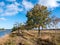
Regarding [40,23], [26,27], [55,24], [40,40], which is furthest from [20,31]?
[40,40]

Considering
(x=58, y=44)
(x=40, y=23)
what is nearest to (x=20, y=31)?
(x=40, y=23)

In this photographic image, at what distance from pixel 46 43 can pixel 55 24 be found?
8.27 meters

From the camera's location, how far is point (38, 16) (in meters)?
42.2

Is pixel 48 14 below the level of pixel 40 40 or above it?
above

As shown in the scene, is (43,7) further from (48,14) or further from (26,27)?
(26,27)

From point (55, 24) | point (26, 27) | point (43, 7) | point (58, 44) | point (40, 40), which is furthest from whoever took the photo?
point (26, 27)

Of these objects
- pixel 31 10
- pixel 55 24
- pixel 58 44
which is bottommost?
pixel 58 44

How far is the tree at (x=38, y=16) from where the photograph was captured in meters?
42.0

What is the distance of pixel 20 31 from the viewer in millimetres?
44750

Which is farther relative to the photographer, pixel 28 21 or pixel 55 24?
pixel 28 21

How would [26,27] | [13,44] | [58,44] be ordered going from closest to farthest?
[13,44] < [58,44] < [26,27]

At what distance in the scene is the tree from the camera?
42000 millimetres

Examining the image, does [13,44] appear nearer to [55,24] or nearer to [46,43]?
[46,43]

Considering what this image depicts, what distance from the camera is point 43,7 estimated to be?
42.7 meters
